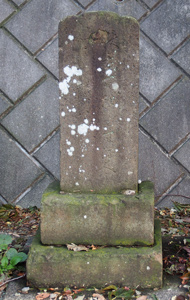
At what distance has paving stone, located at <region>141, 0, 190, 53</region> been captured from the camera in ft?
10.7

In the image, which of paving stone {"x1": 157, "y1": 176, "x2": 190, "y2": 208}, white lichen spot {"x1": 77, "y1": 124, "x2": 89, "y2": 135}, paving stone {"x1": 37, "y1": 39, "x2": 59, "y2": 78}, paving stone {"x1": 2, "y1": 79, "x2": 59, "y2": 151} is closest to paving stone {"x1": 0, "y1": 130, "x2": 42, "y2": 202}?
paving stone {"x1": 2, "y1": 79, "x2": 59, "y2": 151}

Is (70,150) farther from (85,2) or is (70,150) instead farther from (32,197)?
(85,2)

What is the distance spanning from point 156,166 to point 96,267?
5.15 feet

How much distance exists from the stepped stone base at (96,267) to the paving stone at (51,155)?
1.44 meters

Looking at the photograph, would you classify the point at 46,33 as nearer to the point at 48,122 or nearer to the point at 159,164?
the point at 48,122

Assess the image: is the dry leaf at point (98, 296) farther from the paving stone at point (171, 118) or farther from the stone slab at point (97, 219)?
the paving stone at point (171, 118)

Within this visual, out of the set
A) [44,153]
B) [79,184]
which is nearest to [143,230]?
[79,184]

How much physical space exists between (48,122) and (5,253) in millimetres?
1460

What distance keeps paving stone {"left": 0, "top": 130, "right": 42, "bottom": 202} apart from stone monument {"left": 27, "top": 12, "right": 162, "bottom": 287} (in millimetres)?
1316

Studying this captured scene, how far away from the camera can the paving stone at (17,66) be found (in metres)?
3.29

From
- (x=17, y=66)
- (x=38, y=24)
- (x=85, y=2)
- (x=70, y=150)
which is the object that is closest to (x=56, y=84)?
(x=17, y=66)

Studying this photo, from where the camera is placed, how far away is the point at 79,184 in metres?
2.04

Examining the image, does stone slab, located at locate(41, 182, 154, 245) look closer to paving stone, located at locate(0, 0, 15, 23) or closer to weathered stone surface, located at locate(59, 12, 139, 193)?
weathered stone surface, located at locate(59, 12, 139, 193)

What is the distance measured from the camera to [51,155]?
3316 millimetres
